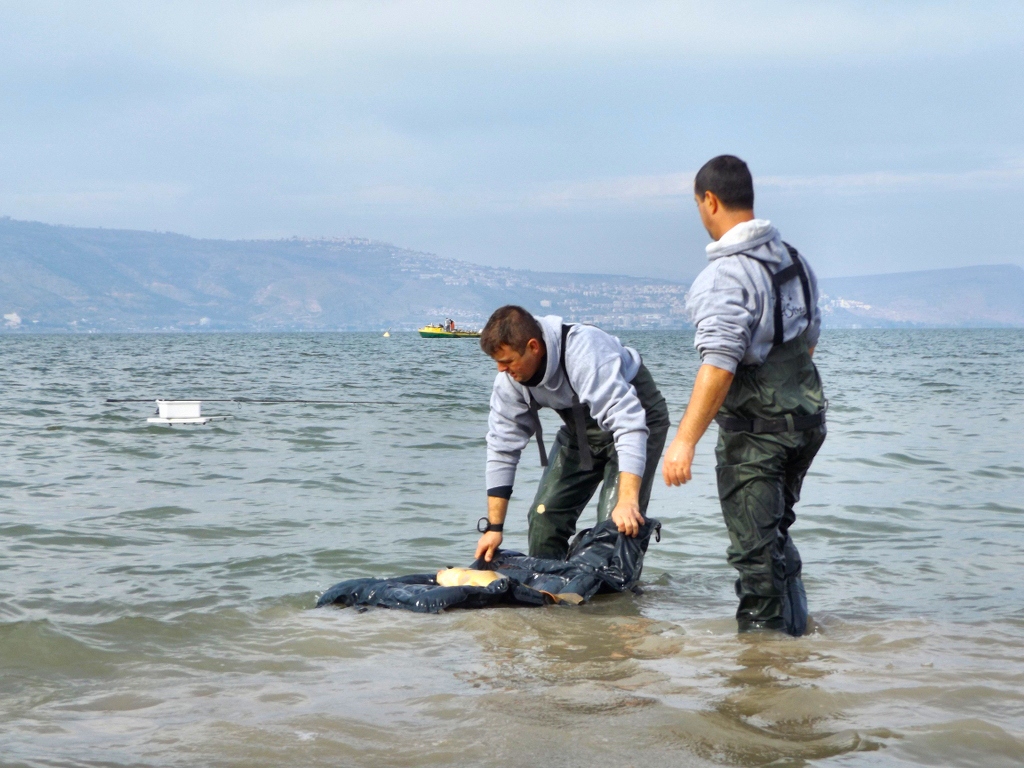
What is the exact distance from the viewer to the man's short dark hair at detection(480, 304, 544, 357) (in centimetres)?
489

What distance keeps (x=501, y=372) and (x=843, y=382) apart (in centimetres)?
2646

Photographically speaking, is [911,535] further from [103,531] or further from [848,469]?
[103,531]

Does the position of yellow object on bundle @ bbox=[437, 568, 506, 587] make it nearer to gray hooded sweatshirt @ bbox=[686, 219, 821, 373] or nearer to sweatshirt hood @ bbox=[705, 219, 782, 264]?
gray hooded sweatshirt @ bbox=[686, 219, 821, 373]

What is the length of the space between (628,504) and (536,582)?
37.0 inches

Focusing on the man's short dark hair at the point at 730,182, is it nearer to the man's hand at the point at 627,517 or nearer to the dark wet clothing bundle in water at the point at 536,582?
the man's hand at the point at 627,517

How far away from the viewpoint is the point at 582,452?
18.1ft

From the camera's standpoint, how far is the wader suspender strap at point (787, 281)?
13.5ft

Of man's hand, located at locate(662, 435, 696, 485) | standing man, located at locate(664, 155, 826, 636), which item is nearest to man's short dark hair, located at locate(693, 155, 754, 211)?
standing man, located at locate(664, 155, 826, 636)

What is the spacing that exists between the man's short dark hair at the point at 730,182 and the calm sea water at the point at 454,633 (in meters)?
1.95

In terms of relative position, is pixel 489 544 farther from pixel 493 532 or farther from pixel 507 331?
pixel 507 331

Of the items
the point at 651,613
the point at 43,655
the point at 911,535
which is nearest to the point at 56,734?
the point at 43,655

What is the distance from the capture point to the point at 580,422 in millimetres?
5418

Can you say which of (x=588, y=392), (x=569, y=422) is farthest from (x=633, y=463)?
(x=569, y=422)

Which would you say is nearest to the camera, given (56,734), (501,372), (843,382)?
(56,734)
